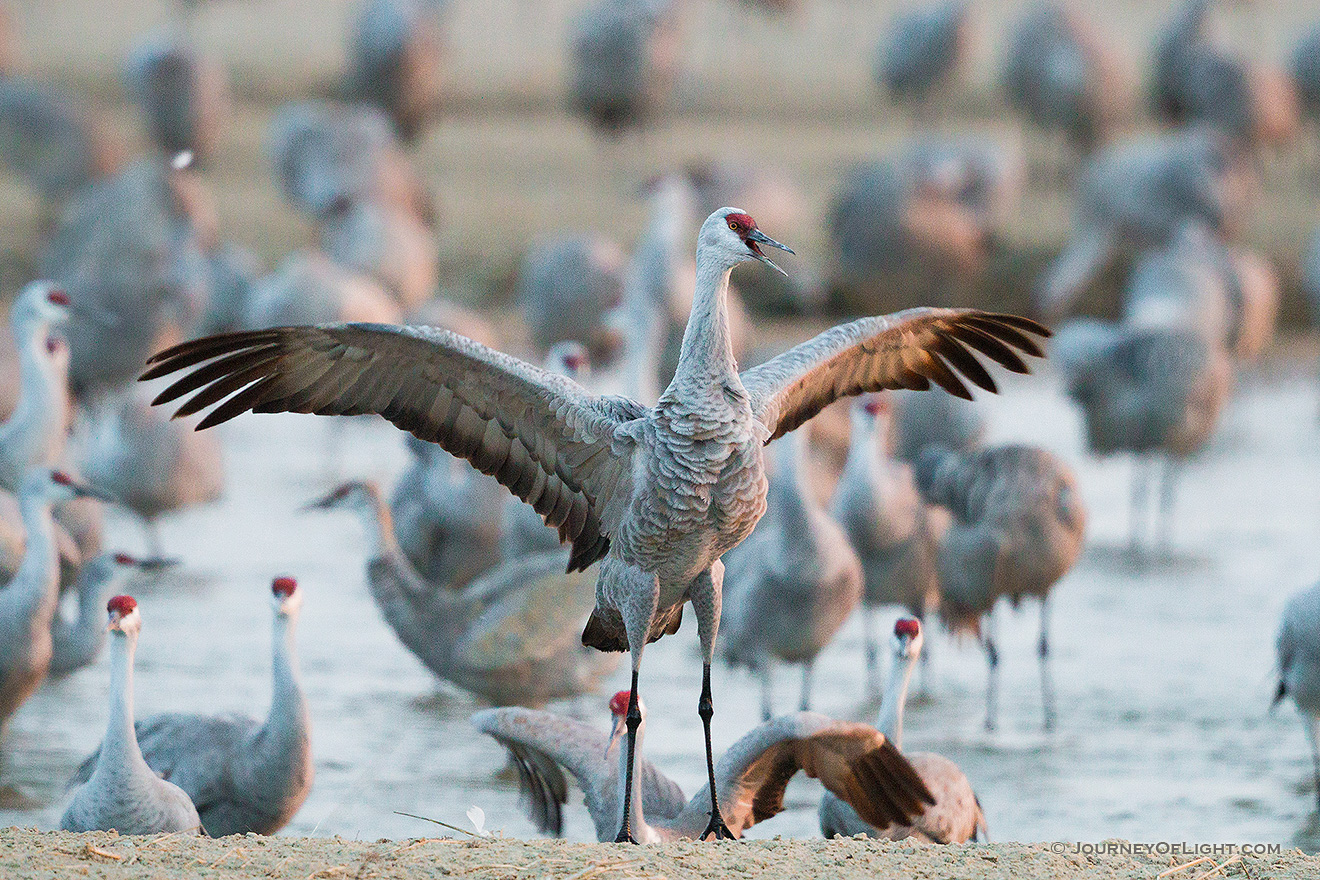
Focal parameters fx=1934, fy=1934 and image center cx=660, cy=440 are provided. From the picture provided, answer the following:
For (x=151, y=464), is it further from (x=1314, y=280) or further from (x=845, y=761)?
(x=1314, y=280)

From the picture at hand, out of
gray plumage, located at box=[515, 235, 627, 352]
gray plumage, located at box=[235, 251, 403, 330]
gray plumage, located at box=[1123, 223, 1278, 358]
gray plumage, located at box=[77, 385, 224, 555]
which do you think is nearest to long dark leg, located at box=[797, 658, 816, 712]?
gray plumage, located at box=[77, 385, 224, 555]

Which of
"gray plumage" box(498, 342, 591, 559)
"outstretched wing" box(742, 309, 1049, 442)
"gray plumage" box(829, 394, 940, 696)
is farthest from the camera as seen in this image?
"gray plumage" box(498, 342, 591, 559)

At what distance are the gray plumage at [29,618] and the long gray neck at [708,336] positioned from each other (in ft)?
7.99

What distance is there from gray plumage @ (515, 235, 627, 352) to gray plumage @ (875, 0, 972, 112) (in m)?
6.12

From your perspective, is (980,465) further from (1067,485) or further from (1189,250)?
(1189,250)

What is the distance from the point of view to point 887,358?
4.91 metres

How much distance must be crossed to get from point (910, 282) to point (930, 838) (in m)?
9.34

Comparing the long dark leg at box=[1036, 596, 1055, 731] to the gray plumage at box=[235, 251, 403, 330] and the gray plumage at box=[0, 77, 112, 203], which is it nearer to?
the gray plumage at box=[235, 251, 403, 330]

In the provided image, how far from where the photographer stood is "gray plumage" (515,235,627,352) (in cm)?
1173

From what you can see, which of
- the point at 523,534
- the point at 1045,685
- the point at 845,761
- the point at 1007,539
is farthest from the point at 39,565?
the point at 1045,685

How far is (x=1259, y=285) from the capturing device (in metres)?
12.8

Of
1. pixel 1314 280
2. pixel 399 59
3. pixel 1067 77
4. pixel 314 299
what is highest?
pixel 399 59

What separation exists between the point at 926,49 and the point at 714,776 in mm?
13491

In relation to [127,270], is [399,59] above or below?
above
